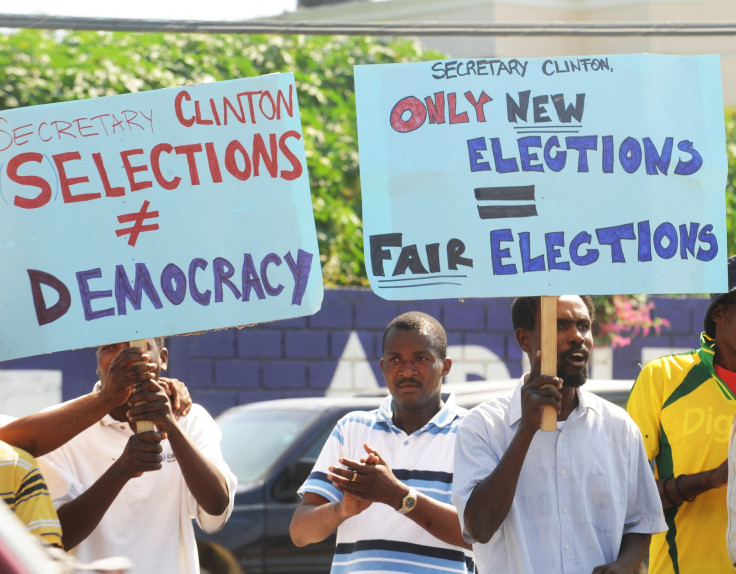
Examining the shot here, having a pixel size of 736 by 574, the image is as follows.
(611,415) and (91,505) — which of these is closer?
(91,505)

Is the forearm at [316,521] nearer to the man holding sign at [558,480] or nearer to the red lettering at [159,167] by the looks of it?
the man holding sign at [558,480]

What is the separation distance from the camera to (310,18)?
822 inches

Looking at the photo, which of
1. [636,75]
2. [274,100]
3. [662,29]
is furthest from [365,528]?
[662,29]

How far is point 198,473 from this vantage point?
157 inches

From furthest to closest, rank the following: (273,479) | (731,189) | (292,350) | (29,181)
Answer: (731,189) → (292,350) → (273,479) → (29,181)

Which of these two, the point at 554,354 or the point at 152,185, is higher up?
the point at 152,185

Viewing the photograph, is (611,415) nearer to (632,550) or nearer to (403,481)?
(632,550)

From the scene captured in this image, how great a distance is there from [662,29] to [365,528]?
14.2ft

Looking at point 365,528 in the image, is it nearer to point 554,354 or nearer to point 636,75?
point 554,354

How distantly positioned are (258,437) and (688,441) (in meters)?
4.23


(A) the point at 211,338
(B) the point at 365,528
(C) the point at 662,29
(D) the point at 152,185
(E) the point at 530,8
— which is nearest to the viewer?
(D) the point at 152,185

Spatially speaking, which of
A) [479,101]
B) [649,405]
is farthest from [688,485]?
[479,101]

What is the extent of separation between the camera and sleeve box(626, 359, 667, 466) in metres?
4.56

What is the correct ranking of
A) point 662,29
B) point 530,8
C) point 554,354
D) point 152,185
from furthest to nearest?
1. point 530,8
2. point 662,29
3. point 152,185
4. point 554,354
